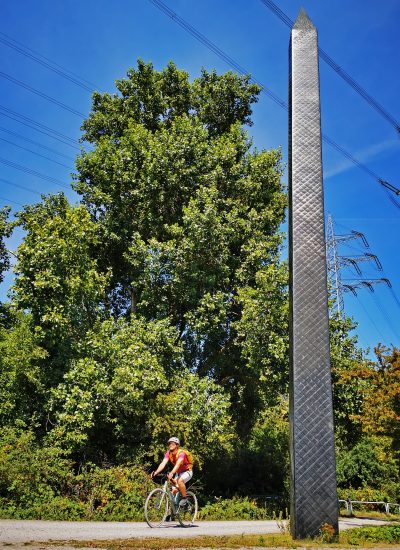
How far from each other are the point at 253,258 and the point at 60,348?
23.4 ft

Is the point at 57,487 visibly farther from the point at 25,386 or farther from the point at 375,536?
the point at 375,536

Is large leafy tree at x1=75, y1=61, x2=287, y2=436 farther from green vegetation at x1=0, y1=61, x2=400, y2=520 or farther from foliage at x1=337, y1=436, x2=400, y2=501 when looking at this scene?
foliage at x1=337, y1=436, x2=400, y2=501

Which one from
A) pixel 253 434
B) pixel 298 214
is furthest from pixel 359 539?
pixel 253 434

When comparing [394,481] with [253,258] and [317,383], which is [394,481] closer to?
[253,258]

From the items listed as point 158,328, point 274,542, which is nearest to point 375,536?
point 274,542

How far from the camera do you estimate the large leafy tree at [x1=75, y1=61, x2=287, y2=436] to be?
51.1ft

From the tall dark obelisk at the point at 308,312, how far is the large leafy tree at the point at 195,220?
21.2 ft

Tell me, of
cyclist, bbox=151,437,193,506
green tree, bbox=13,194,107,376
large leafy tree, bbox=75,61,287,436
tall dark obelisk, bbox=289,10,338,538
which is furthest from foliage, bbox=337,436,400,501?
tall dark obelisk, bbox=289,10,338,538

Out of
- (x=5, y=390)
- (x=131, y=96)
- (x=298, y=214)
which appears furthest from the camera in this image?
(x=131, y=96)

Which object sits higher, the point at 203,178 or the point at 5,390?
the point at 203,178

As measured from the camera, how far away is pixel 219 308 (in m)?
15.8

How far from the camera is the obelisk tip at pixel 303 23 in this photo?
10031 millimetres

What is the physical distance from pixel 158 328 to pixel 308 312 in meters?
7.75

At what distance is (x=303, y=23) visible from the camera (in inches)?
397
